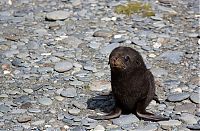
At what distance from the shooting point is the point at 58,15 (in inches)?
365

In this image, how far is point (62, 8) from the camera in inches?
380

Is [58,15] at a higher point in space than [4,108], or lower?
higher

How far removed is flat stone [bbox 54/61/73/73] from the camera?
7.34 meters

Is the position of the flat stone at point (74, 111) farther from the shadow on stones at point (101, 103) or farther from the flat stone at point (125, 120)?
the flat stone at point (125, 120)

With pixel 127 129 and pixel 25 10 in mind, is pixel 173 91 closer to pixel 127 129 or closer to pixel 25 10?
pixel 127 129

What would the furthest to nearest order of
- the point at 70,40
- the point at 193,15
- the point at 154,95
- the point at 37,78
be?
the point at 193,15 < the point at 70,40 < the point at 37,78 < the point at 154,95

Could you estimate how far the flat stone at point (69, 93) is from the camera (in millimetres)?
6621

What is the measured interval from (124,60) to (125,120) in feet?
2.32

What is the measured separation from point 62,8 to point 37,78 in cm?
278

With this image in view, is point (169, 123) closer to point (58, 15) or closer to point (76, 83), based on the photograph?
point (76, 83)

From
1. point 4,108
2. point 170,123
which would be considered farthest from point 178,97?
point 4,108

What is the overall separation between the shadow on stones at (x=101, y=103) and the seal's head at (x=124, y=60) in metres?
0.74

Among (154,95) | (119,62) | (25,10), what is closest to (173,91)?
(154,95)

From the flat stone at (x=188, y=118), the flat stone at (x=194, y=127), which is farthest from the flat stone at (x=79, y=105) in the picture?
the flat stone at (x=194, y=127)
